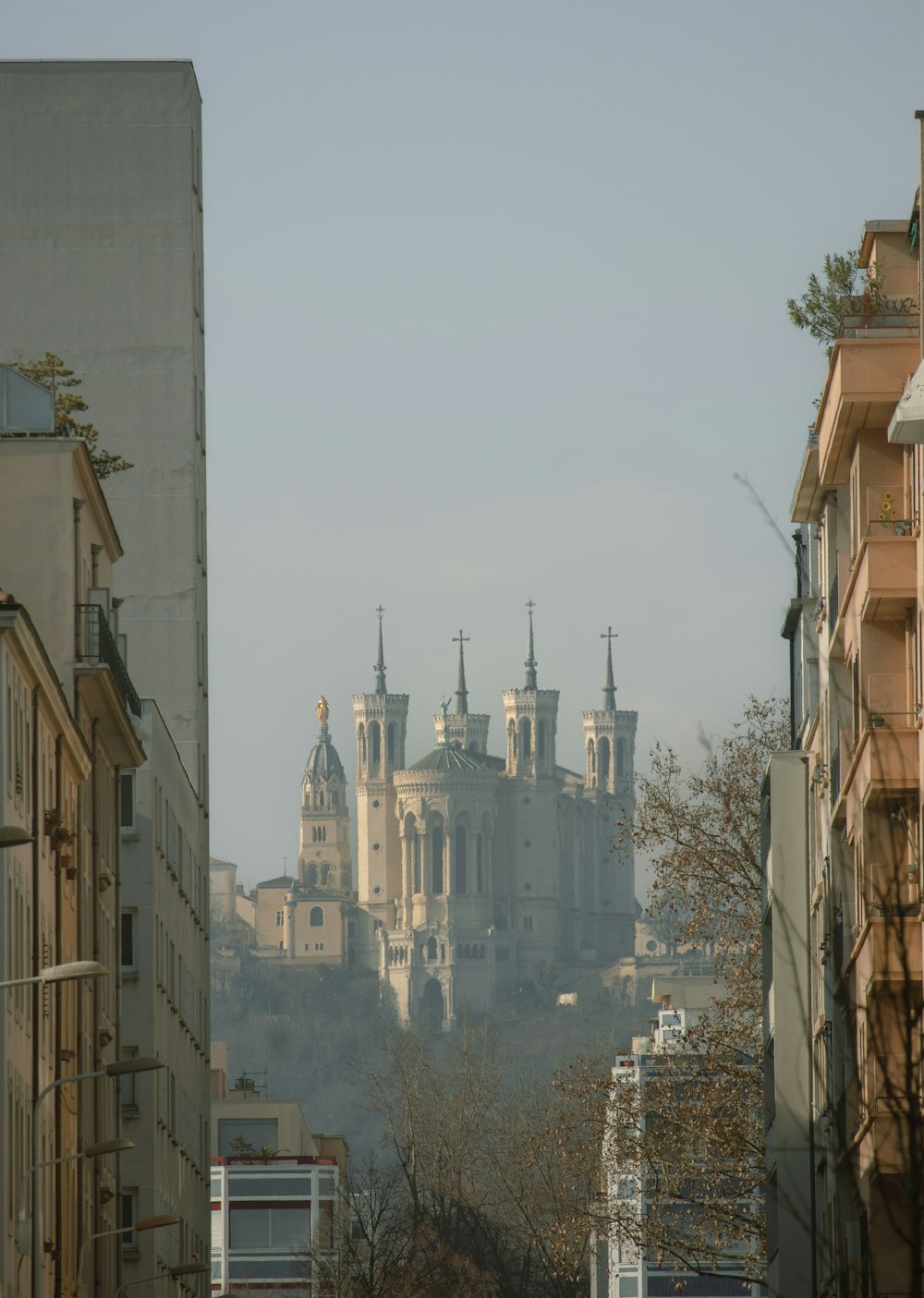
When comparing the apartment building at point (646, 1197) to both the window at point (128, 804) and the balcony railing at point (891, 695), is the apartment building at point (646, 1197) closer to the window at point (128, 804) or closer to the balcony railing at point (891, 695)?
the window at point (128, 804)

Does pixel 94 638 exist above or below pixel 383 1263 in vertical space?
above

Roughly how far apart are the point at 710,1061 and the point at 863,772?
15234 millimetres

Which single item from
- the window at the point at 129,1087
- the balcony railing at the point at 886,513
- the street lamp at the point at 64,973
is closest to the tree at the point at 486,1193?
the window at the point at 129,1087

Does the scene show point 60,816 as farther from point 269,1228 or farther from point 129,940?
point 269,1228

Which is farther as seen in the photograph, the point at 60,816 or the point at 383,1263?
the point at 383,1263

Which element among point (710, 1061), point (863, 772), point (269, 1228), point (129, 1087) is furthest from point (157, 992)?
point (269, 1228)

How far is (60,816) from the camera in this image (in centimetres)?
3312

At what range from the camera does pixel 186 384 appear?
61.8 metres

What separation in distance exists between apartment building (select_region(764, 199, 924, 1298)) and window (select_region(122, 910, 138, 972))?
18401 millimetres

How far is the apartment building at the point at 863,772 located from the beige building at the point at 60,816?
300 inches

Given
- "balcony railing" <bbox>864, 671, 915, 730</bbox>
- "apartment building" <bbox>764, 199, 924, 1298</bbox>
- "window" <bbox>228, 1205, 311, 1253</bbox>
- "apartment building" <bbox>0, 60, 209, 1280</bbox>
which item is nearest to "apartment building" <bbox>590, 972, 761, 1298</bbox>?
"apartment building" <bbox>764, 199, 924, 1298</bbox>

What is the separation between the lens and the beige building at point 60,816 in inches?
1139

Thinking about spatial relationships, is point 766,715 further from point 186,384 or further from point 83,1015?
point 186,384

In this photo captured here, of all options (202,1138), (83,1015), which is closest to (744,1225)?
(83,1015)
